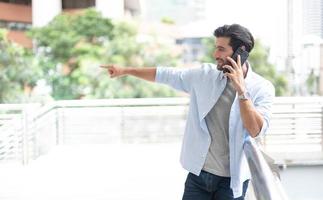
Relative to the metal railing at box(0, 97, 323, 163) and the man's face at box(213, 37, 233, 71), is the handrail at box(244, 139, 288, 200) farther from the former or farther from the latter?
the metal railing at box(0, 97, 323, 163)

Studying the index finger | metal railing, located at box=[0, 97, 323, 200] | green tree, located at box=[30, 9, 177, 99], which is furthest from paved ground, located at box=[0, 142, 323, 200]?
the index finger

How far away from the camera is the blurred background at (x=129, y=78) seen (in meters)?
5.79

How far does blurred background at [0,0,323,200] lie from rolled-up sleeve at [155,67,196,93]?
3671mm

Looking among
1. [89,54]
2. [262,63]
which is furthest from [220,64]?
[262,63]

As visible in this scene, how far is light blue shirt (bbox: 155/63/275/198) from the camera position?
60.8 inches

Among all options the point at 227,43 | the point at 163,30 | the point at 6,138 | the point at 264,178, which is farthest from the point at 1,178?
the point at 264,178

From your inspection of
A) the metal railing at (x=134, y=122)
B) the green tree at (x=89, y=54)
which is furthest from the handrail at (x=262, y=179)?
the green tree at (x=89, y=54)

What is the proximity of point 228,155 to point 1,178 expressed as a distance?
3.52 meters

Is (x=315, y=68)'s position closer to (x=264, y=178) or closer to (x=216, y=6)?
(x=216, y=6)

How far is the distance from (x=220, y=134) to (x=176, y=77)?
24cm

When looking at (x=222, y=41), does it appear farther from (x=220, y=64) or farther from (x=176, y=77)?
(x=176, y=77)

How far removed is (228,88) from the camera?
1602 mm

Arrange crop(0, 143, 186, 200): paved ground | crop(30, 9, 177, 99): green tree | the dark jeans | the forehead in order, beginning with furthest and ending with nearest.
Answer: crop(30, 9, 177, 99): green tree, crop(0, 143, 186, 200): paved ground, the dark jeans, the forehead

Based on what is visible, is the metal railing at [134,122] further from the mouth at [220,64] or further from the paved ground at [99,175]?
the mouth at [220,64]
